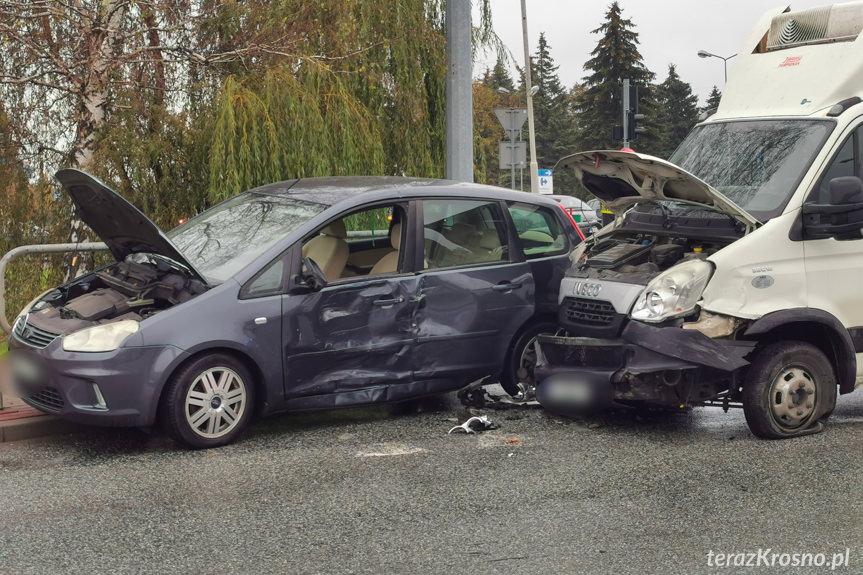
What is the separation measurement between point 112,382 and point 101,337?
29 cm

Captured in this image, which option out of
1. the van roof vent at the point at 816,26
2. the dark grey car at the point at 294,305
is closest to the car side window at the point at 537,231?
the dark grey car at the point at 294,305

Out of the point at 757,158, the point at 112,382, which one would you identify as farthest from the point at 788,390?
the point at 112,382

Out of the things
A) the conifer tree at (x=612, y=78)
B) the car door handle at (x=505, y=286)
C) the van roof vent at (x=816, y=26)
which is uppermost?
the conifer tree at (x=612, y=78)

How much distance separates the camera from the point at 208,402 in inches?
256

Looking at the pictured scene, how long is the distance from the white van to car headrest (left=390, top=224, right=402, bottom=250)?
1.20 m

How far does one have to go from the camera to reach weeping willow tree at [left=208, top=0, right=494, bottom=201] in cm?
1111

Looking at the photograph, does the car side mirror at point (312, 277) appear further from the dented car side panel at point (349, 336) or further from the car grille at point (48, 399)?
the car grille at point (48, 399)

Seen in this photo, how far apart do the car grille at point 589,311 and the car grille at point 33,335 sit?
3.33 metres

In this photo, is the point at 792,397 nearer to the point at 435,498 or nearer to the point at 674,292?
the point at 674,292

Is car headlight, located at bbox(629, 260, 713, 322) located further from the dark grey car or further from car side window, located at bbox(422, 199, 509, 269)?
car side window, located at bbox(422, 199, 509, 269)

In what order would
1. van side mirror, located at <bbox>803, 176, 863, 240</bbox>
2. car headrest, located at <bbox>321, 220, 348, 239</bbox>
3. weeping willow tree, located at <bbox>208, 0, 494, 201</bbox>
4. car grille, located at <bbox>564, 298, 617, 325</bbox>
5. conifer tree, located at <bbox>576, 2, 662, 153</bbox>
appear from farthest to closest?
conifer tree, located at <bbox>576, 2, 662, 153</bbox> < weeping willow tree, located at <bbox>208, 0, 494, 201</bbox> < car headrest, located at <bbox>321, 220, 348, 239</bbox> < car grille, located at <bbox>564, 298, 617, 325</bbox> < van side mirror, located at <bbox>803, 176, 863, 240</bbox>

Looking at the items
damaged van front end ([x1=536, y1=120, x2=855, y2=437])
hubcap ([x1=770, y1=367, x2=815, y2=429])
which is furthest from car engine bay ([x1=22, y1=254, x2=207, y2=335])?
hubcap ([x1=770, y1=367, x2=815, y2=429])

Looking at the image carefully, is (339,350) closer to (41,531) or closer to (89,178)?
(89,178)

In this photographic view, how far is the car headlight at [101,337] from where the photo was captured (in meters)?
6.26
